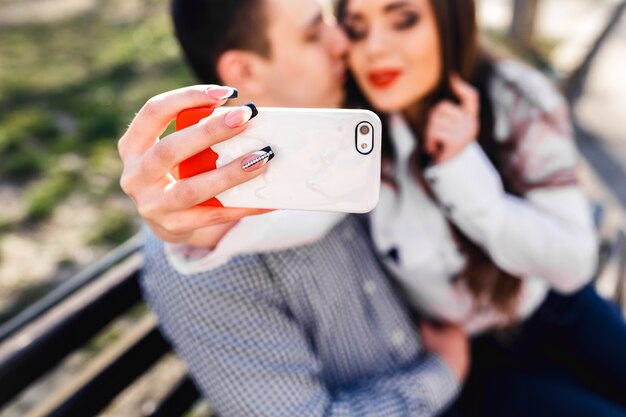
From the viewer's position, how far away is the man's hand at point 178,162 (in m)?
1.04

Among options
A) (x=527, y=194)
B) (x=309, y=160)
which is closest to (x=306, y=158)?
(x=309, y=160)

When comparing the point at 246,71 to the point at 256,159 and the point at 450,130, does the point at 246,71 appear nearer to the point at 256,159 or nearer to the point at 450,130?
the point at 450,130

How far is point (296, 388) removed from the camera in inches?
56.6

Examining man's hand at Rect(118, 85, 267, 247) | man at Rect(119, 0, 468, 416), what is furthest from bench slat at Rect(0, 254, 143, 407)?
man's hand at Rect(118, 85, 267, 247)

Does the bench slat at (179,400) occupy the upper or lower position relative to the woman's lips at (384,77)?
lower

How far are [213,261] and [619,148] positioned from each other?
4154mm

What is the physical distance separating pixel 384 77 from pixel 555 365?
1.16m

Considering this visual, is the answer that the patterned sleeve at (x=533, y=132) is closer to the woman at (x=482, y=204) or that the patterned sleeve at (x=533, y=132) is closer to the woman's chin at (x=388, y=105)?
the woman at (x=482, y=204)

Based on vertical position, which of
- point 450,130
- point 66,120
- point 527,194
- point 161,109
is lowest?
point 66,120

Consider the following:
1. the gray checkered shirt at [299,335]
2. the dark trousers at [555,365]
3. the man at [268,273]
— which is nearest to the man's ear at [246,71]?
the man at [268,273]

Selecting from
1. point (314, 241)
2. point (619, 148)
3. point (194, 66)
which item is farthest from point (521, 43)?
point (314, 241)

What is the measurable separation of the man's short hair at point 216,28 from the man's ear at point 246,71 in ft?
0.08

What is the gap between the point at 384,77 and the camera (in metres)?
1.88

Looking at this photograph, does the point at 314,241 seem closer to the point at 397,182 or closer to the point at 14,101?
the point at 397,182
